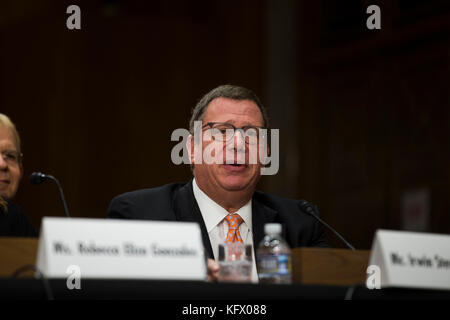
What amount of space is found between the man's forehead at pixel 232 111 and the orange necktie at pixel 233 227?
0.36 meters

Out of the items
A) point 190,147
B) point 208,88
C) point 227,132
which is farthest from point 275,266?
point 208,88

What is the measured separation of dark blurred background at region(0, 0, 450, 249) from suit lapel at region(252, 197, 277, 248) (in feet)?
7.91

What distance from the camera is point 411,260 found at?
5.91 ft

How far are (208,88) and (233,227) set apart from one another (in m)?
3.46

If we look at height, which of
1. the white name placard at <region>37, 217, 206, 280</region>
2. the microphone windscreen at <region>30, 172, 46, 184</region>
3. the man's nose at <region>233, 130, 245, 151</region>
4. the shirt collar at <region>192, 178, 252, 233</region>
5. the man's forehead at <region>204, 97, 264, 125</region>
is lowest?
the shirt collar at <region>192, 178, 252, 233</region>

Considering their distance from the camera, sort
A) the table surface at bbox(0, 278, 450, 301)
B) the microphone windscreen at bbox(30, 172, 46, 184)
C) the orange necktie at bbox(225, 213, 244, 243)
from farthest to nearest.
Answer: the orange necktie at bbox(225, 213, 244, 243), the microphone windscreen at bbox(30, 172, 46, 184), the table surface at bbox(0, 278, 450, 301)

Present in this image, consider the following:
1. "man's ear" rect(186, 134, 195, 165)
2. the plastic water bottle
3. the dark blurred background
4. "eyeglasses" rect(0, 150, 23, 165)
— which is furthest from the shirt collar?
the dark blurred background

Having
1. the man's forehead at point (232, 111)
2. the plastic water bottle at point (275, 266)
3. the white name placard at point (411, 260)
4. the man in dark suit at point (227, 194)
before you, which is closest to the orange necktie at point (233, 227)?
the man in dark suit at point (227, 194)

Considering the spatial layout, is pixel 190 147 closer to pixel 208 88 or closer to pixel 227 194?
pixel 227 194

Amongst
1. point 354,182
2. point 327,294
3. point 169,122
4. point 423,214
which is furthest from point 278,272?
point 169,122

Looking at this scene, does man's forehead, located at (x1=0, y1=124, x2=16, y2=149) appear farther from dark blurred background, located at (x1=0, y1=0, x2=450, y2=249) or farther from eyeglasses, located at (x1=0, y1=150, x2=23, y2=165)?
dark blurred background, located at (x1=0, y1=0, x2=450, y2=249)

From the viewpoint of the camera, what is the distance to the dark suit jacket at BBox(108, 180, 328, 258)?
104 inches

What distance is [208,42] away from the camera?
616 cm

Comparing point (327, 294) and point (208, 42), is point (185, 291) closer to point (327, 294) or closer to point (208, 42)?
point (327, 294)
